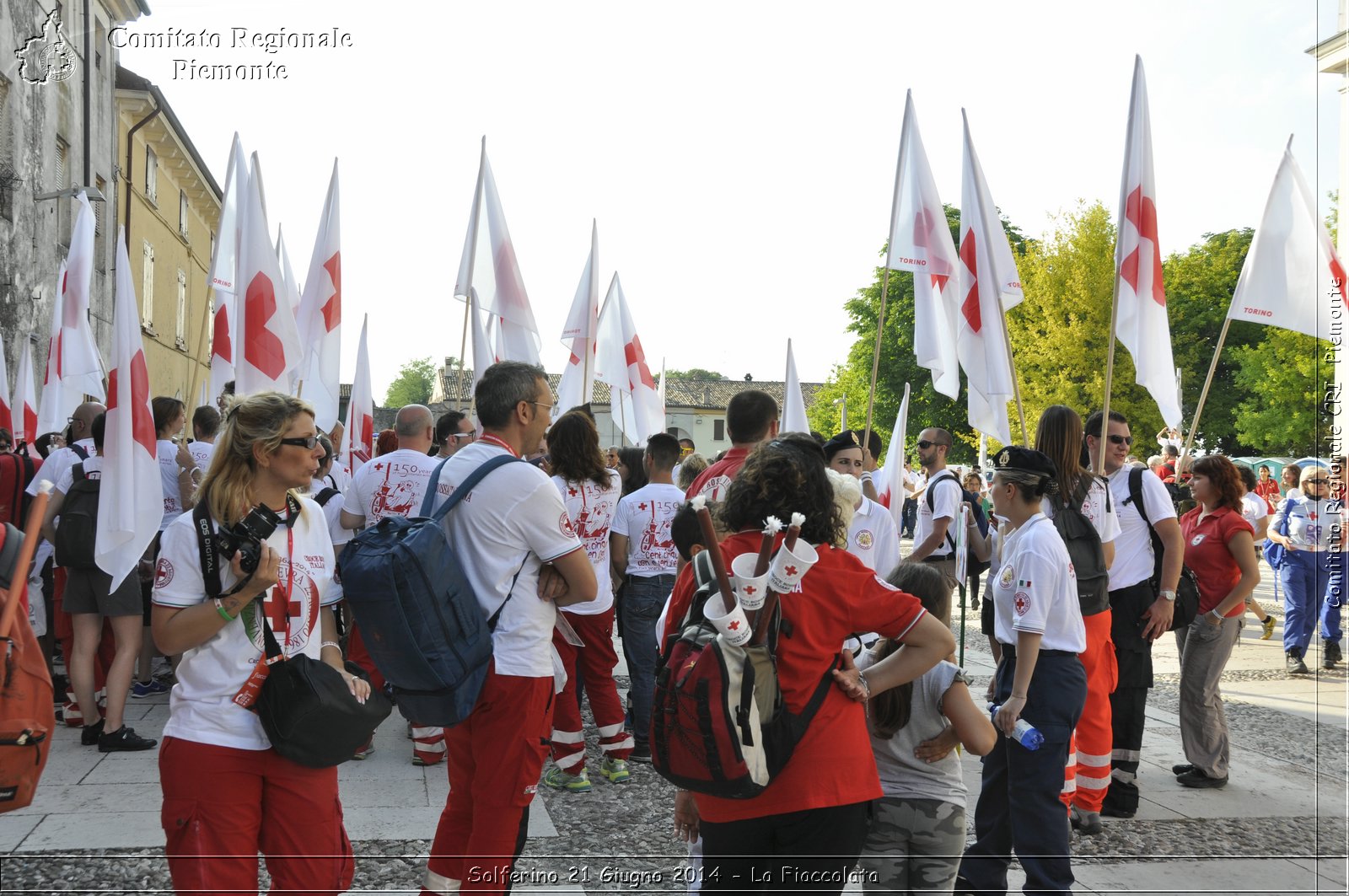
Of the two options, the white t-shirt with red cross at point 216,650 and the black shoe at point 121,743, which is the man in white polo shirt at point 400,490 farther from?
the white t-shirt with red cross at point 216,650

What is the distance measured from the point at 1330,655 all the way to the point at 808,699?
1114cm

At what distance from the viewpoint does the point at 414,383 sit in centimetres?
14800

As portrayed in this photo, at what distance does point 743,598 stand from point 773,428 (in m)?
2.71

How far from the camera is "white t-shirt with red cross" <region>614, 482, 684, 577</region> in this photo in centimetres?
671

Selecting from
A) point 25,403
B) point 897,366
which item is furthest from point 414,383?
point 25,403

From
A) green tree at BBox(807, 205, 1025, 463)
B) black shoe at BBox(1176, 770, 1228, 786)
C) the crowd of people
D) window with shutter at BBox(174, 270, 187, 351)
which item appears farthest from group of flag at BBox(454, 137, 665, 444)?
green tree at BBox(807, 205, 1025, 463)

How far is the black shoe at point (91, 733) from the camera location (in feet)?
20.8

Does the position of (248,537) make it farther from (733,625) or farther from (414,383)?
(414,383)

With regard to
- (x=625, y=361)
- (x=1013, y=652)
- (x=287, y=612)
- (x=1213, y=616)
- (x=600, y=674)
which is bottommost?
(x=600, y=674)

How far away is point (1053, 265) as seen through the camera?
41031mm

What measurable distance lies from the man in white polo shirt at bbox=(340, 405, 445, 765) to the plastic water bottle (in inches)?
136

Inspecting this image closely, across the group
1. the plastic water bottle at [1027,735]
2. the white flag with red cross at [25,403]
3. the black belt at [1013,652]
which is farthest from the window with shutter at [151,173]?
the plastic water bottle at [1027,735]

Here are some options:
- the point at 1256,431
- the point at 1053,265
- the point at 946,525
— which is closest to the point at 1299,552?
the point at 946,525

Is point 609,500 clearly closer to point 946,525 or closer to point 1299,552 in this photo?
point 946,525
